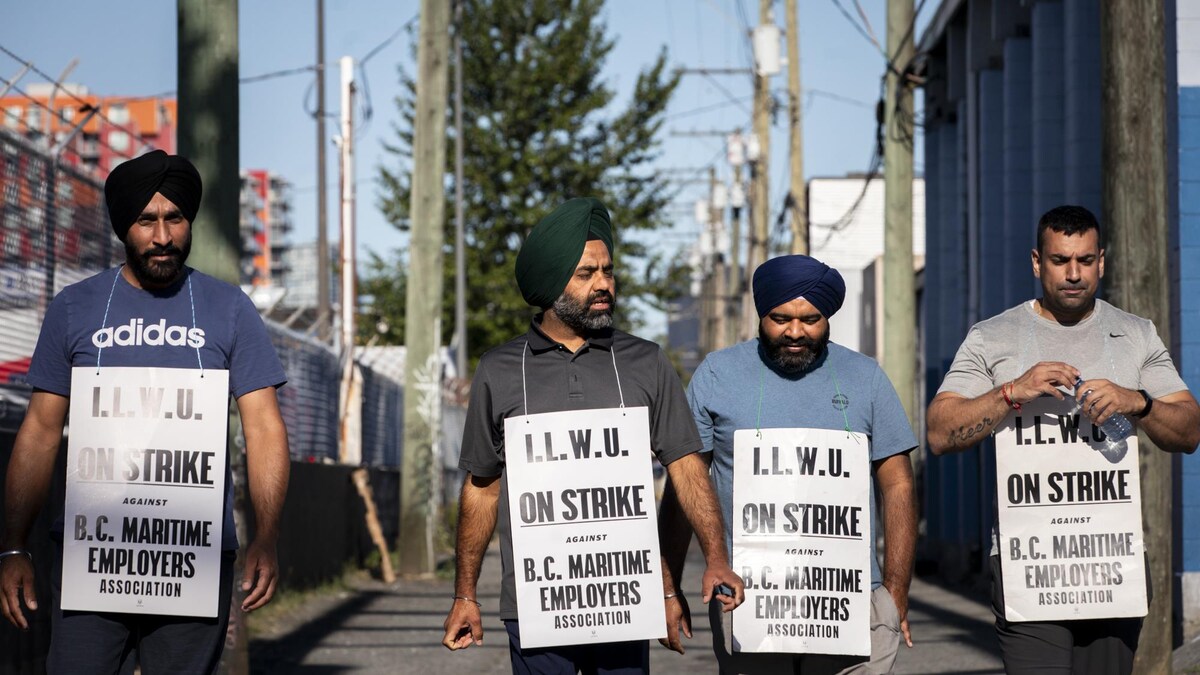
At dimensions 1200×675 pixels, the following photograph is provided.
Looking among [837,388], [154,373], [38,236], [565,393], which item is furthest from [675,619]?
[38,236]

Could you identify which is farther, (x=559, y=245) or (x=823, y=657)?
(x=823, y=657)

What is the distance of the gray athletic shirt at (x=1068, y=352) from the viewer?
6.19 metres

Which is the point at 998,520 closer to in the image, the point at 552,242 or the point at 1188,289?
the point at 552,242

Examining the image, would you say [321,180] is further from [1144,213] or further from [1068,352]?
[1068,352]

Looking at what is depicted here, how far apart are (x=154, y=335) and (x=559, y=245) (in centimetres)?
119

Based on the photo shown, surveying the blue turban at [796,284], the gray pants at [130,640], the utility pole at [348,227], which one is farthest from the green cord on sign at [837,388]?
the utility pole at [348,227]

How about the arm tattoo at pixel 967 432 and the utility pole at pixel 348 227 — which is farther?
the utility pole at pixel 348 227

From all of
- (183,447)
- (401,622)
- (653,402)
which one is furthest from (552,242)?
(401,622)

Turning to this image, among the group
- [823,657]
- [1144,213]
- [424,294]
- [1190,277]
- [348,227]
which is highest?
[348,227]

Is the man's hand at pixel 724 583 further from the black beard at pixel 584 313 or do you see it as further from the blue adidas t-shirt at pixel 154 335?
the blue adidas t-shirt at pixel 154 335

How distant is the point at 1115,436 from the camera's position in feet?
20.5

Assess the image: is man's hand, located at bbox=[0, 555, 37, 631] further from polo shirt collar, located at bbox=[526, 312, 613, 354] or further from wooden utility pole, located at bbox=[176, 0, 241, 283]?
wooden utility pole, located at bbox=[176, 0, 241, 283]

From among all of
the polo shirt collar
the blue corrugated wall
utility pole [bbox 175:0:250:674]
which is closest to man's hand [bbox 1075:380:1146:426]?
the polo shirt collar

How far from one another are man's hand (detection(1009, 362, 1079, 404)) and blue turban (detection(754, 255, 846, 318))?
62 centimetres
